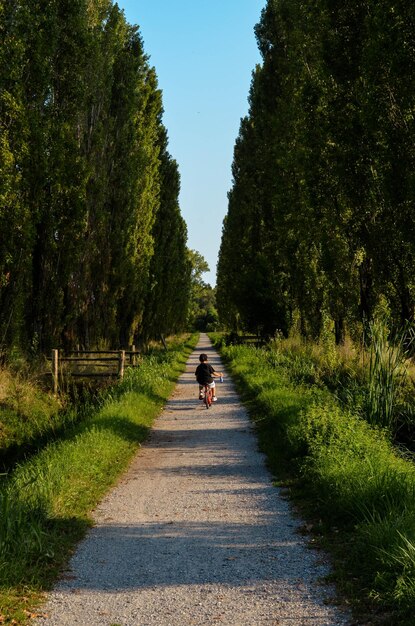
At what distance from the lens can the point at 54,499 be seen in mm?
6453

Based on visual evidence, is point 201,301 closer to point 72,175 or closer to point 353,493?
point 72,175

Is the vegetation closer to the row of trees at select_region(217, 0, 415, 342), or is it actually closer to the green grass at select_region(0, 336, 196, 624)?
the row of trees at select_region(217, 0, 415, 342)

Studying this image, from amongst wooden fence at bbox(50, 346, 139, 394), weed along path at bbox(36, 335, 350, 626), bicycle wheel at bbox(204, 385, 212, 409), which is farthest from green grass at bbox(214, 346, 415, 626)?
wooden fence at bbox(50, 346, 139, 394)

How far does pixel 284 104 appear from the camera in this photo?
24.5 metres

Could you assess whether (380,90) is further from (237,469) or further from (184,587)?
(184,587)

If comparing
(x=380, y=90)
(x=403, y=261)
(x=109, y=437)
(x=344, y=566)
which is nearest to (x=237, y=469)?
(x=109, y=437)

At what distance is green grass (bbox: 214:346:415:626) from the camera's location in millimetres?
4266

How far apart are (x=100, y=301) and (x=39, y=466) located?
16301 millimetres

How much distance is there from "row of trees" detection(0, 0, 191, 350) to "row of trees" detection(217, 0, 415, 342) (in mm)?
6028

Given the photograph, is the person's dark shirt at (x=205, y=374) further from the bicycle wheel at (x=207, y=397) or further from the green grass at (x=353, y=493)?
the green grass at (x=353, y=493)

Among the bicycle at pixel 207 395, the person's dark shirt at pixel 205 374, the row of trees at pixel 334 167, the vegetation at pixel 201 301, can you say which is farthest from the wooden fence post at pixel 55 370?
the vegetation at pixel 201 301

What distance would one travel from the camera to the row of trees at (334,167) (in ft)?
42.3

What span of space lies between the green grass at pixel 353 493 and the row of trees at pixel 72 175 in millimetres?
8278

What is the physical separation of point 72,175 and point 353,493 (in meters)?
14.3
